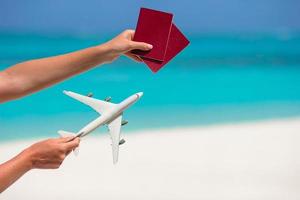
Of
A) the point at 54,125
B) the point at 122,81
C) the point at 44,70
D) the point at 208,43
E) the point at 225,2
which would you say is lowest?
the point at 44,70

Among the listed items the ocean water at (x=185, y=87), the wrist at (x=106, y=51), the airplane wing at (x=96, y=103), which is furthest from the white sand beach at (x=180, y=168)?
the wrist at (x=106, y=51)

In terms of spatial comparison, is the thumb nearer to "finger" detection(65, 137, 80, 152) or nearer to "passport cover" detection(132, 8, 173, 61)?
"passport cover" detection(132, 8, 173, 61)

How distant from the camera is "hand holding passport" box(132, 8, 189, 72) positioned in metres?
1.43

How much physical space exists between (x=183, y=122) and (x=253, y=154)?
0.38 m

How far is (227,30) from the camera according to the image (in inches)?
114

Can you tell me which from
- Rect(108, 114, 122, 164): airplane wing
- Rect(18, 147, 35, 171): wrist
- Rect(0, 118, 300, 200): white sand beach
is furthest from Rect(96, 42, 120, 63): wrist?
Rect(0, 118, 300, 200): white sand beach

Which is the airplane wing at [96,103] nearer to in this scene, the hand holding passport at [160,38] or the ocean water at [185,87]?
the hand holding passport at [160,38]

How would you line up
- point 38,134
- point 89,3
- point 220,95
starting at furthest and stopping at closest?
point 220,95 < point 89,3 < point 38,134

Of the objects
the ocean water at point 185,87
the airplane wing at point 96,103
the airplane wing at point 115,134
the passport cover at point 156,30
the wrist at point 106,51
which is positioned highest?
the ocean water at point 185,87

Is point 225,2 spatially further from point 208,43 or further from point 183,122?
point 183,122

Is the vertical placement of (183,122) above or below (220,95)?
below

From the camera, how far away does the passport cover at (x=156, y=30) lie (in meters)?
1.42

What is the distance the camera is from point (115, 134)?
1.48 metres

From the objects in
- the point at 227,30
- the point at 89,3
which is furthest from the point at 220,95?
the point at 89,3
